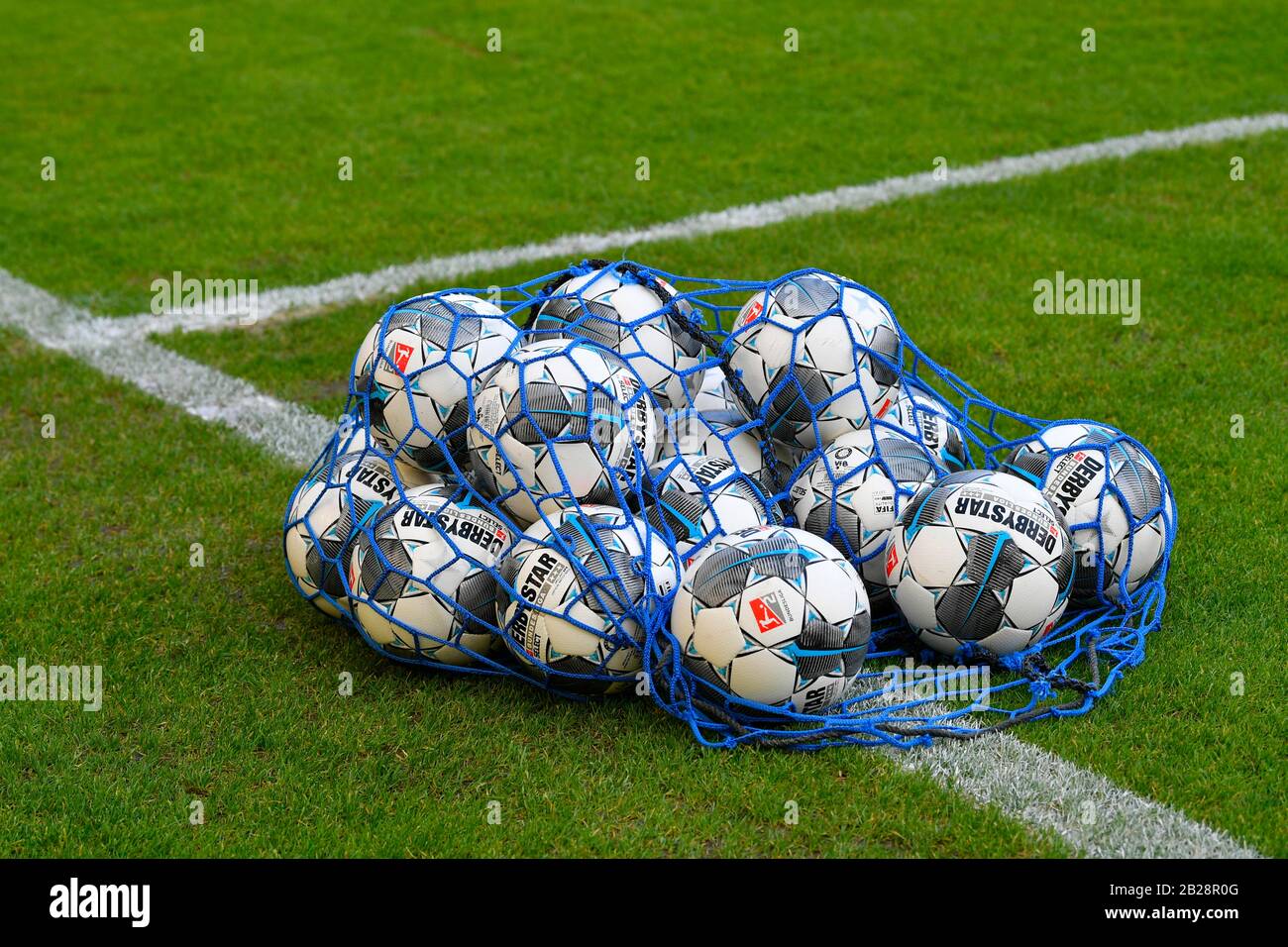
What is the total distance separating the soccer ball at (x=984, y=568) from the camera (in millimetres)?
4371

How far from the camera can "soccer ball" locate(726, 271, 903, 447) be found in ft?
16.2

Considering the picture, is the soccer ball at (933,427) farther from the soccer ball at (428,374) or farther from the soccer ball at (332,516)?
the soccer ball at (332,516)

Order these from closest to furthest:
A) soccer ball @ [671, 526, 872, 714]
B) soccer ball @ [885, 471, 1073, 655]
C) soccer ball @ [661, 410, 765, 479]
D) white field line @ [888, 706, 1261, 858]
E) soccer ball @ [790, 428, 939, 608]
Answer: white field line @ [888, 706, 1261, 858]
soccer ball @ [671, 526, 872, 714]
soccer ball @ [885, 471, 1073, 655]
soccer ball @ [790, 428, 939, 608]
soccer ball @ [661, 410, 765, 479]

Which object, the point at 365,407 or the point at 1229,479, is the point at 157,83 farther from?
the point at 1229,479

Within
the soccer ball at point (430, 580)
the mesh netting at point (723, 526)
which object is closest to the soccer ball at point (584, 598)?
the mesh netting at point (723, 526)

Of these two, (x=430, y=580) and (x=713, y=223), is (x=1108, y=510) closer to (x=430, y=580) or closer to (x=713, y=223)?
(x=430, y=580)

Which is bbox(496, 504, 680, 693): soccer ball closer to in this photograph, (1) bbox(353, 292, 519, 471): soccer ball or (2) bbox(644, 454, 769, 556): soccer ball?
(2) bbox(644, 454, 769, 556): soccer ball

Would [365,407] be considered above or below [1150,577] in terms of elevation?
above

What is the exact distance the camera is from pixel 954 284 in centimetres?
789

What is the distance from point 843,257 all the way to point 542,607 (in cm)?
465

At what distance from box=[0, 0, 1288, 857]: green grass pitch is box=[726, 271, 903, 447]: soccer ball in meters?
1.28

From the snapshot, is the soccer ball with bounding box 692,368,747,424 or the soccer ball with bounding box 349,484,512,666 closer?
the soccer ball with bounding box 349,484,512,666

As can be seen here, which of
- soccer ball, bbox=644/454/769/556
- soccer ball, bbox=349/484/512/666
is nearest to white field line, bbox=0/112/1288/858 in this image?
soccer ball, bbox=644/454/769/556
